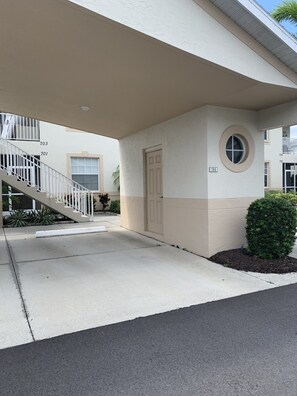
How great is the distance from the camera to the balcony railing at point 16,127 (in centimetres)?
1476

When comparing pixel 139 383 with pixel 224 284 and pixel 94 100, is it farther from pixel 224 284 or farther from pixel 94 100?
pixel 94 100

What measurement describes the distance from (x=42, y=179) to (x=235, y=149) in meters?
9.54

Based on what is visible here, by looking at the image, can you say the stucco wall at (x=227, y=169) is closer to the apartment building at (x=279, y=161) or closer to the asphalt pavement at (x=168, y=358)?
the asphalt pavement at (x=168, y=358)

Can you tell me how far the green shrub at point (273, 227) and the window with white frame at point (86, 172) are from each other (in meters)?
11.8

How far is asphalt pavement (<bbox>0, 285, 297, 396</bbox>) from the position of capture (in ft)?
8.30

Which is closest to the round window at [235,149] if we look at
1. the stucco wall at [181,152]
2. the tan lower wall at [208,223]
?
the stucco wall at [181,152]

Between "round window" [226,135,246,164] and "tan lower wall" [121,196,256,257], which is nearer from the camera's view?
"tan lower wall" [121,196,256,257]

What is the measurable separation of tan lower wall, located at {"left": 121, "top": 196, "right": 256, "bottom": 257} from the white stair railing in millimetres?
6481

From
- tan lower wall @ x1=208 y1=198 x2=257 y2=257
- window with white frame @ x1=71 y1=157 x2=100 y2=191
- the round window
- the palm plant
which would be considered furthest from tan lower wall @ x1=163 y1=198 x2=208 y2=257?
window with white frame @ x1=71 y1=157 x2=100 y2=191

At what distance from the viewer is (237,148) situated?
7.11 metres

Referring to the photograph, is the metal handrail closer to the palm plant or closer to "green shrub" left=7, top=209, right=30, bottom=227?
the palm plant

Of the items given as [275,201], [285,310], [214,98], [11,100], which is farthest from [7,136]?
[285,310]

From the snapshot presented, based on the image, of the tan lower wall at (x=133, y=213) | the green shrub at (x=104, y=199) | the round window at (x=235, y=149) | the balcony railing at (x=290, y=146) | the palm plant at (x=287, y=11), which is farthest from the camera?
the balcony railing at (x=290, y=146)

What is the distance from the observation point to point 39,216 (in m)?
12.8
